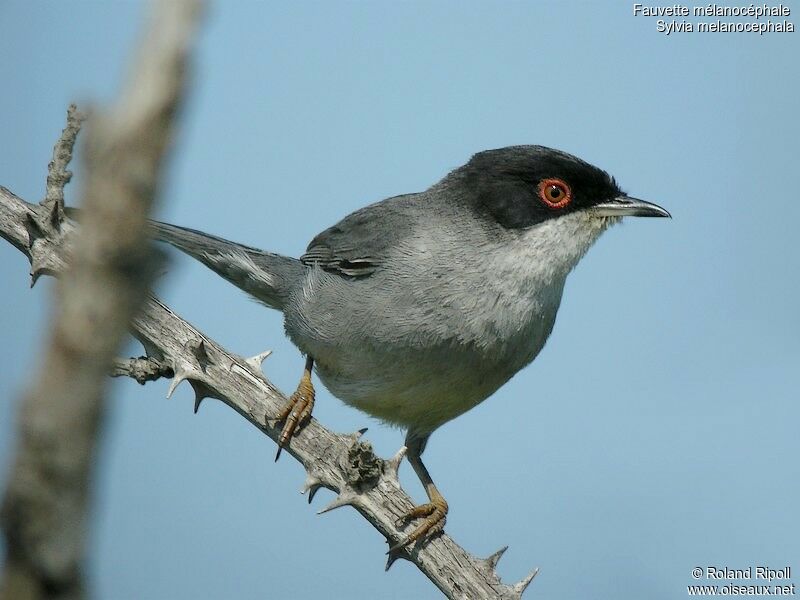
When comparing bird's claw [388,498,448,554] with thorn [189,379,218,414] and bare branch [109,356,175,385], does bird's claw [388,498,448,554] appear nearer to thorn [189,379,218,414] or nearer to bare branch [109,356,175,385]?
thorn [189,379,218,414]

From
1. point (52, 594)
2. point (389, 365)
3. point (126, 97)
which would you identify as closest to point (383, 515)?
point (389, 365)

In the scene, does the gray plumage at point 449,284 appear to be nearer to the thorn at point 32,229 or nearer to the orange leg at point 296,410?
the orange leg at point 296,410

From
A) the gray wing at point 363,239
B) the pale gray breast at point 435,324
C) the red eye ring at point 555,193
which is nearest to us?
the pale gray breast at point 435,324

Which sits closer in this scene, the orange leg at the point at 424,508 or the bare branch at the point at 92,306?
the bare branch at the point at 92,306

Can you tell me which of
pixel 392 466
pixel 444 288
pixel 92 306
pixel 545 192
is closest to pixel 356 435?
pixel 392 466

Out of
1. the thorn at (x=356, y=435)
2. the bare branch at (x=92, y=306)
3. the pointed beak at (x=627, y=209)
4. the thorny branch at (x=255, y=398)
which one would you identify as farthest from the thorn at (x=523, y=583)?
the bare branch at (x=92, y=306)

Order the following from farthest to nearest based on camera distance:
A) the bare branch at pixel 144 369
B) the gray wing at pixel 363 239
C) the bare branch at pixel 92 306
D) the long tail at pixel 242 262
Answer: the long tail at pixel 242 262, the gray wing at pixel 363 239, the bare branch at pixel 144 369, the bare branch at pixel 92 306

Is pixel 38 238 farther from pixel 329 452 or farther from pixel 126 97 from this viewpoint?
pixel 126 97
